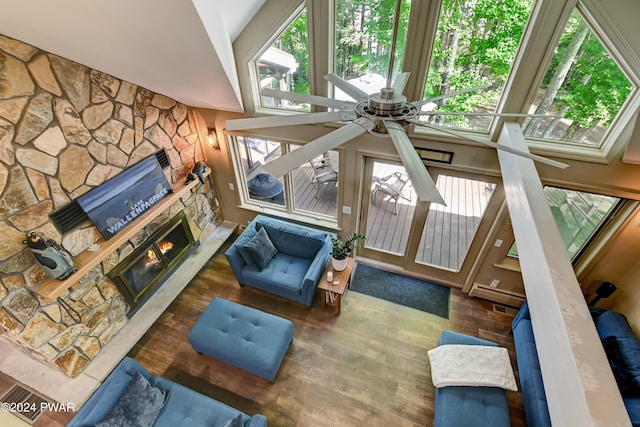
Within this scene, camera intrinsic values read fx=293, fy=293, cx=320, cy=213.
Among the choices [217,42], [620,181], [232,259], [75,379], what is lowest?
[75,379]

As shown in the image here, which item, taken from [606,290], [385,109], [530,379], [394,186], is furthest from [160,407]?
[606,290]

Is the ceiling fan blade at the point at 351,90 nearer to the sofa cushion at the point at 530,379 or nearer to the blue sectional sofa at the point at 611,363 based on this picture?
the sofa cushion at the point at 530,379

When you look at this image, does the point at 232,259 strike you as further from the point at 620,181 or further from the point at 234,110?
the point at 620,181

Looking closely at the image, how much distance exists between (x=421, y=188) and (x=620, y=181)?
326 centimetres

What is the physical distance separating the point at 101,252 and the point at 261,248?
6.04 ft

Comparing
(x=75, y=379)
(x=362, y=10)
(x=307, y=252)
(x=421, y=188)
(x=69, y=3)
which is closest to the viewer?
(x=421, y=188)

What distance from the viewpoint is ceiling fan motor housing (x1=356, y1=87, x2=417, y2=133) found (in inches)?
54.4

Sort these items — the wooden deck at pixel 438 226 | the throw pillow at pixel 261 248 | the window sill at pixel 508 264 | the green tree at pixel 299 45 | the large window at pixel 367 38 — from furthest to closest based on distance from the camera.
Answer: the wooden deck at pixel 438 226 < the throw pillow at pixel 261 248 < the window sill at pixel 508 264 < the green tree at pixel 299 45 < the large window at pixel 367 38

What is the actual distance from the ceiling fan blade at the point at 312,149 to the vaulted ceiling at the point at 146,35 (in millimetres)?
1838

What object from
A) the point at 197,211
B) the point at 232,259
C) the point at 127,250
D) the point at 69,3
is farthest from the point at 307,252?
the point at 69,3

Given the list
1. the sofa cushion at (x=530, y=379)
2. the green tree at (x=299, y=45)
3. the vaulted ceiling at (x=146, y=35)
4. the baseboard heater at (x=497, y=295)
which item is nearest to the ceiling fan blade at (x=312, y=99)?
the vaulted ceiling at (x=146, y=35)

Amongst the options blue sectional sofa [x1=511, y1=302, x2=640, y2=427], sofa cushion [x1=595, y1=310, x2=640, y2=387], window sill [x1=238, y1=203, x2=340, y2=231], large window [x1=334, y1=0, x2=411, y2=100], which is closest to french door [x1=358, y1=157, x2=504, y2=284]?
window sill [x1=238, y1=203, x2=340, y2=231]

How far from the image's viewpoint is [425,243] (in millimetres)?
4902

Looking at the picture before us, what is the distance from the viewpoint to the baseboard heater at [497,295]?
162 inches
